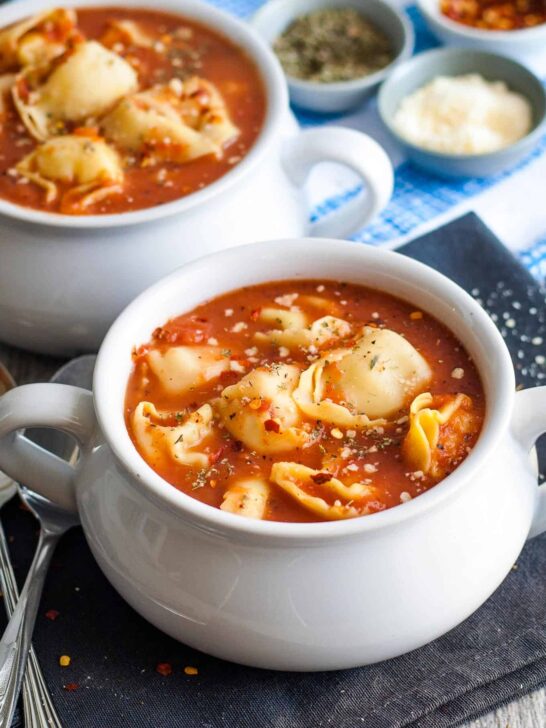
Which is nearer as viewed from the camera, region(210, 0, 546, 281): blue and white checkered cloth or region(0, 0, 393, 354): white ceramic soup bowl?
region(0, 0, 393, 354): white ceramic soup bowl

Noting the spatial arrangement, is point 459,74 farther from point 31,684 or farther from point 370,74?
point 31,684

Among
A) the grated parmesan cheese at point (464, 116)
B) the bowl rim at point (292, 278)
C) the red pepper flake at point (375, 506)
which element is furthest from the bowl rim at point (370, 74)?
the red pepper flake at point (375, 506)

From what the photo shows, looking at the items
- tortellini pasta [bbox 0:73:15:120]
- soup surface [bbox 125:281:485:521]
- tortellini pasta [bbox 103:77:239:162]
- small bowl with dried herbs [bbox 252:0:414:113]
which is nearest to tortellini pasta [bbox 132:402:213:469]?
soup surface [bbox 125:281:485:521]

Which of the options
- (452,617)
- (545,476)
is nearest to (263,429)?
(452,617)

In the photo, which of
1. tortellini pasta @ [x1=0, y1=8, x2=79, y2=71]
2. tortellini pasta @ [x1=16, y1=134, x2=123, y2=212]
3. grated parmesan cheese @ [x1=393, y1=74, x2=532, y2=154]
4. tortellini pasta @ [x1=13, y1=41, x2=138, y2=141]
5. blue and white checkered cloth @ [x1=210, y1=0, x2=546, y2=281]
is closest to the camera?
tortellini pasta @ [x1=16, y1=134, x2=123, y2=212]

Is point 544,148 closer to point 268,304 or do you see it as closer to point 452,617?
point 268,304

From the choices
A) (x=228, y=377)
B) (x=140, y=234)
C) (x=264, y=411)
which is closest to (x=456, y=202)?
(x=140, y=234)

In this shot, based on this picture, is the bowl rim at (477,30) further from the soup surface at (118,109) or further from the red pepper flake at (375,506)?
the red pepper flake at (375,506)

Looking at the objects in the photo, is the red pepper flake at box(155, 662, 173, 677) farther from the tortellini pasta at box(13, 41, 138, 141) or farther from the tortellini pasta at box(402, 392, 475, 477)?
the tortellini pasta at box(13, 41, 138, 141)

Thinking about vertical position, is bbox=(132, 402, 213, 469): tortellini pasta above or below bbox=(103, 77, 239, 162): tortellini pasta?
below

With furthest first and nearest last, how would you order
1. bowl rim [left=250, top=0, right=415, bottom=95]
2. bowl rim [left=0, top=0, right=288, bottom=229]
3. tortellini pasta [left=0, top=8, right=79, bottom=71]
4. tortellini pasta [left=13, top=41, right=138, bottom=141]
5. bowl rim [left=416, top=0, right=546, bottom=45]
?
bowl rim [left=416, top=0, right=546, bottom=45], bowl rim [left=250, top=0, right=415, bottom=95], tortellini pasta [left=0, top=8, right=79, bottom=71], tortellini pasta [left=13, top=41, right=138, bottom=141], bowl rim [left=0, top=0, right=288, bottom=229]
